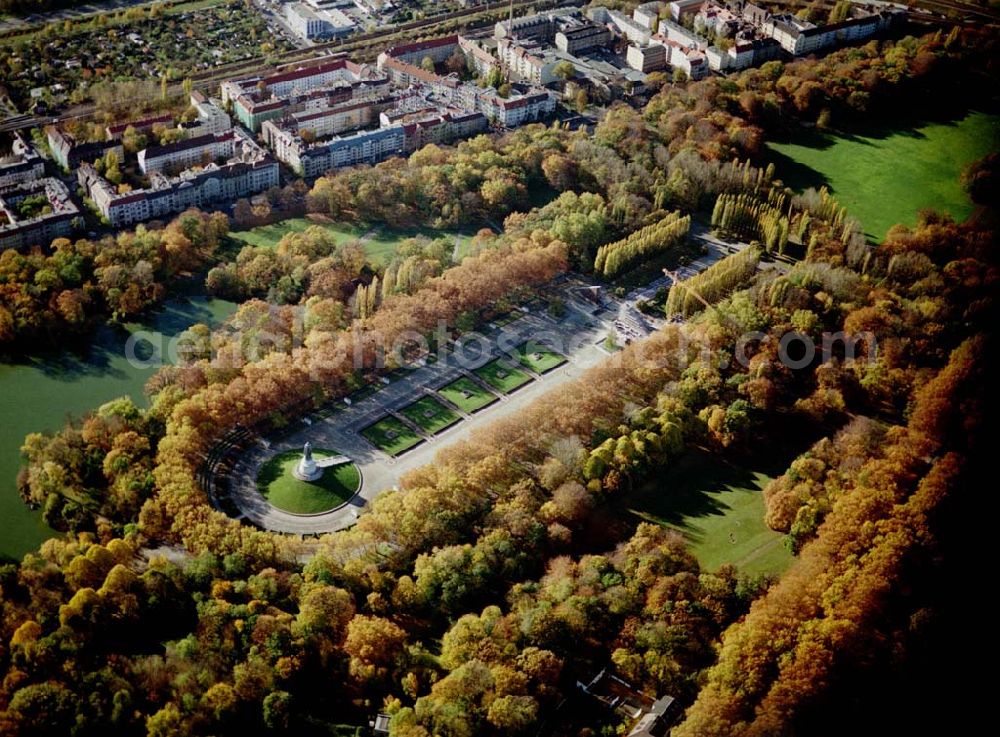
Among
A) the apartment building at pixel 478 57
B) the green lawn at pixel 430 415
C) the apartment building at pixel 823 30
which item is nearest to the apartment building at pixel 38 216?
the green lawn at pixel 430 415

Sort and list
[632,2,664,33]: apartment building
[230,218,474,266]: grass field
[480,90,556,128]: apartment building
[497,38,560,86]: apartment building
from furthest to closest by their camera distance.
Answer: [632,2,664,33]: apartment building → [497,38,560,86]: apartment building → [480,90,556,128]: apartment building → [230,218,474,266]: grass field

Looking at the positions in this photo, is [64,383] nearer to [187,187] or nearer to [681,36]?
[187,187]

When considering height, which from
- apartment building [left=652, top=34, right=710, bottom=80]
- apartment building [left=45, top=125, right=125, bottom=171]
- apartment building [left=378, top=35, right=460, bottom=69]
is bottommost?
apartment building [left=45, top=125, right=125, bottom=171]

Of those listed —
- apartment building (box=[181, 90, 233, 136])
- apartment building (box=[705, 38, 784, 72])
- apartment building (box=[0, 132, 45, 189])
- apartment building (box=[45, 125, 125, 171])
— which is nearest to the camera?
apartment building (box=[0, 132, 45, 189])

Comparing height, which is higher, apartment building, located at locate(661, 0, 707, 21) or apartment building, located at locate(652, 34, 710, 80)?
apartment building, located at locate(661, 0, 707, 21)

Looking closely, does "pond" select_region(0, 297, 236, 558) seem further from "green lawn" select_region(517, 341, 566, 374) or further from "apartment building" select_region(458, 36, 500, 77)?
"apartment building" select_region(458, 36, 500, 77)

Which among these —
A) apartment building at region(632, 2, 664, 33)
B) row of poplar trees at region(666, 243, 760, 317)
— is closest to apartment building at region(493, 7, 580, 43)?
apartment building at region(632, 2, 664, 33)
